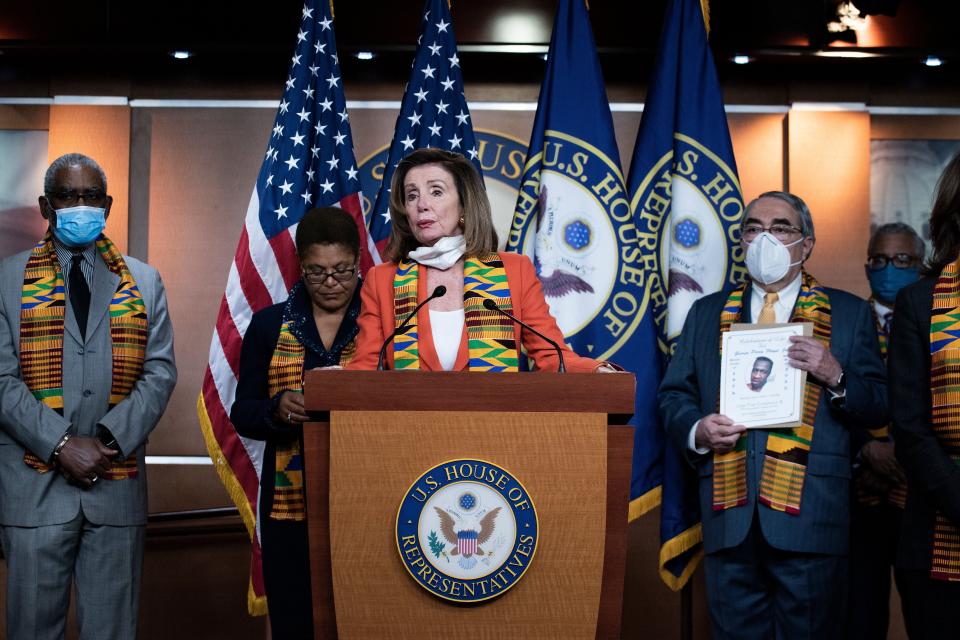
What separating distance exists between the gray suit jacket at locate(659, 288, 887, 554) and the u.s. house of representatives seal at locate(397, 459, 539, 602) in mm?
1440

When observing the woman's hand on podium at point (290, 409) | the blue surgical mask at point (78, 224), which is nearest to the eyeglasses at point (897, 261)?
the woman's hand on podium at point (290, 409)

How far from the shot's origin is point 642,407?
3.81 meters

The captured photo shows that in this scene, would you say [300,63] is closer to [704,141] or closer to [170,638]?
[704,141]

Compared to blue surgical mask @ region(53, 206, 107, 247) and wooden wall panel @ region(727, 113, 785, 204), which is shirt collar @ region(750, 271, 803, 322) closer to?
wooden wall panel @ region(727, 113, 785, 204)

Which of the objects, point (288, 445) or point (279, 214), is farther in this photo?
point (279, 214)

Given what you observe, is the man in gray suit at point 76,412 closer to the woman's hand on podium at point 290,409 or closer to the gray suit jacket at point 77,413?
the gray suit jacket at point 77,413

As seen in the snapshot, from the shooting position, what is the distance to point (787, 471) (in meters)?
3.13

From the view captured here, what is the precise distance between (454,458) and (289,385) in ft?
4.38

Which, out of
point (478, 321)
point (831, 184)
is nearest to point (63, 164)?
point (478, 321)

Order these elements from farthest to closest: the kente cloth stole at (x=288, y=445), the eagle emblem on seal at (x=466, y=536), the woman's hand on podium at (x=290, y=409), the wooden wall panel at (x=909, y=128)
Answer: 1. the wooden wall panel at (x=909, y=128)
2. the kente cloth stole at (x=288, y=445)
3. the woman's hand on podium at (x=290, y=409)
4. the eagle emblem on seal at (x=466, y=536)

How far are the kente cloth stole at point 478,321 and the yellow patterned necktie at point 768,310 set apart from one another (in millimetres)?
1107

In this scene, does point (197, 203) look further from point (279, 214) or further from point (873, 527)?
point (873, 527)

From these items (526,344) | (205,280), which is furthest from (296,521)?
(205,280)

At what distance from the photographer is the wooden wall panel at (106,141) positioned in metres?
4.64
